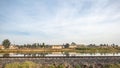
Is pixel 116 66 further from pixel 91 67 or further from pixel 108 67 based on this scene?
pixel 91 67

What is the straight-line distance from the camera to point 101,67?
36.8 metres

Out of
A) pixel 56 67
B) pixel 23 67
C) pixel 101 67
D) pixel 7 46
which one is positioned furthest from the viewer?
pixel 7 46

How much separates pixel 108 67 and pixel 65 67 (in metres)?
5.90

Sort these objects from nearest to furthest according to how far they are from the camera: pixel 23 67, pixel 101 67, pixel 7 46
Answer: pixel 23 67 < pixel 101 67 < pixel 7 46

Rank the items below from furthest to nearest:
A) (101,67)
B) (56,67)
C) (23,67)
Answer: (101,67), (56,67), (23,67)

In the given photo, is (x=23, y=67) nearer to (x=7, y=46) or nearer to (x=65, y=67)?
(x=65, y=67)

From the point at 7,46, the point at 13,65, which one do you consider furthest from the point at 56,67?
the point at 7,46

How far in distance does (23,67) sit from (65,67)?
6.28 metres

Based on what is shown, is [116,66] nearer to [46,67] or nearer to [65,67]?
[65,67]

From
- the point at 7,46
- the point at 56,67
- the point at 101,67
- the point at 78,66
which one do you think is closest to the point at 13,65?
the point at 56,67

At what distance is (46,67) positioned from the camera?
3469 cm

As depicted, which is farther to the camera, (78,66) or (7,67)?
(78,66)

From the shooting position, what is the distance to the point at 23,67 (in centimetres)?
3203

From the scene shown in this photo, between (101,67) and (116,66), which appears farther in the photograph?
(101,67)
